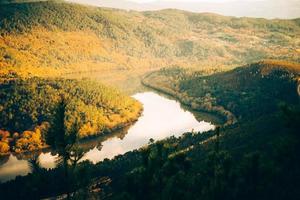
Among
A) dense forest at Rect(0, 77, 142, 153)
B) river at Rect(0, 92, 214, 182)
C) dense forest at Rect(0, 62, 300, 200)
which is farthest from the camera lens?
dense forest at Rect(0, 77, 142, 153)

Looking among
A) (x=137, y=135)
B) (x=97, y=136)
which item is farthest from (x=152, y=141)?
(x=97, y=136)

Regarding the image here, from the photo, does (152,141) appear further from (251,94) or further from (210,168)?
(210,168)

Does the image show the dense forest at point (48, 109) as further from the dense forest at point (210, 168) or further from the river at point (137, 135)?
the dense forest at point (210, 168)

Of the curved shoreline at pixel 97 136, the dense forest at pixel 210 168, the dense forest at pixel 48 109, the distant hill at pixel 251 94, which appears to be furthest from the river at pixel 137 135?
the dense forest at pixel 210 168

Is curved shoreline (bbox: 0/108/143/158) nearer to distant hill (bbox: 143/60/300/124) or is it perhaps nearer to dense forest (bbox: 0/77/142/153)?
dense forest (bbox: 0/77/142/153)

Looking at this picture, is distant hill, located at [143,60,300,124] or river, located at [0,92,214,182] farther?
distant hill, located at [143,60,300,124]

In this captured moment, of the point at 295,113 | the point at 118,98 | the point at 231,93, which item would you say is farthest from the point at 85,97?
the point at 295,113

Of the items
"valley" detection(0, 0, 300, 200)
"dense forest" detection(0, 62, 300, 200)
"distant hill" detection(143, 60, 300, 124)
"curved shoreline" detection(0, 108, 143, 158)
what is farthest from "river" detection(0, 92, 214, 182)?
"dense forest" detection(0, 62, 300, 200)

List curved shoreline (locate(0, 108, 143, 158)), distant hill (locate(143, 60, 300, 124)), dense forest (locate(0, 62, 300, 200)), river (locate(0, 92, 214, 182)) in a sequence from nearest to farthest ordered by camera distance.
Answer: dense forest (locate(0, 62, 300, 200))
river (locate(0, 92, 214, 182))
curved shoreline (locate(0, 108, 143, 158))
distant hill (locate(143, 60, 300, 124))
